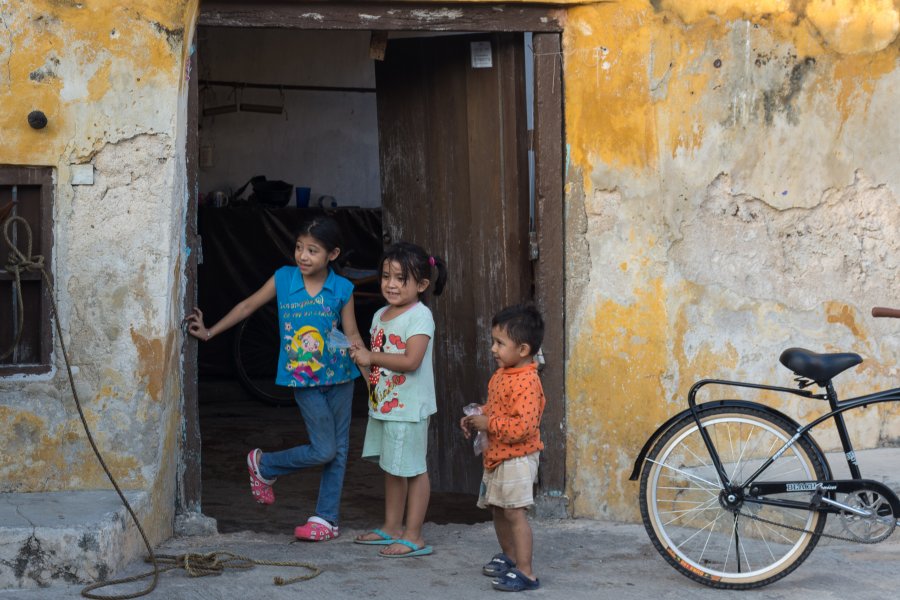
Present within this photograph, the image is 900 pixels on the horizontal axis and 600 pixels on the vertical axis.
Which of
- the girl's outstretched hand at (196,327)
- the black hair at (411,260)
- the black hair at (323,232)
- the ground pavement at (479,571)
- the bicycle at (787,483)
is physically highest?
the black hair at (323,232)

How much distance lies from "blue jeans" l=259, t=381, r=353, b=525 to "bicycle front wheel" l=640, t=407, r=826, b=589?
4.61 feet

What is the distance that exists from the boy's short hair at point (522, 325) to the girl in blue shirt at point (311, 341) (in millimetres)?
881

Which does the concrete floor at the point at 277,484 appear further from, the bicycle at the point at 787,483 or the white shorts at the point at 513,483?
the bicycle at the point at 787,483

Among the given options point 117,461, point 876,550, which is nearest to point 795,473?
point 876,550

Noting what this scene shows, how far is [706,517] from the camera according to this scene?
17.4 ft

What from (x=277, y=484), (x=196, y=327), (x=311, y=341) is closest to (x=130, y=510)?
(x=196, y=327)

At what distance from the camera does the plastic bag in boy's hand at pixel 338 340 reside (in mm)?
4855

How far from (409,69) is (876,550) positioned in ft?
10.6

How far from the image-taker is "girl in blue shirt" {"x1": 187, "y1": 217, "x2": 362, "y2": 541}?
4.97 meters

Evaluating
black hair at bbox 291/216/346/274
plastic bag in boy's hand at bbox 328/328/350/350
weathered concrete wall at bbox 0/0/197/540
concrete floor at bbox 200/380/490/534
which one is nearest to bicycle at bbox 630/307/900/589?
plastic bag in boy's hand at bbox 328/328/350/350

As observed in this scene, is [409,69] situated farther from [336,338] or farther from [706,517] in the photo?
[706,517]

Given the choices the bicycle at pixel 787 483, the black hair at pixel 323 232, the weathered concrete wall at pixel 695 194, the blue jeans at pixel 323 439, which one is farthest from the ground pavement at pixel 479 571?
the black hair at pixel 323 232

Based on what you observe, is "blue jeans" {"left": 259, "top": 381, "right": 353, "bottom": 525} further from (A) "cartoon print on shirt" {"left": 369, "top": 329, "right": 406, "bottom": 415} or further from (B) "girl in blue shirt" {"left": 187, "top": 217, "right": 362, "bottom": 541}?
(A) "cartoon print on shirt" {"left": 369, "top": 329, "right": 406, "bottom": 415}

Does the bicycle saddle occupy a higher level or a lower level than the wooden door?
lower
